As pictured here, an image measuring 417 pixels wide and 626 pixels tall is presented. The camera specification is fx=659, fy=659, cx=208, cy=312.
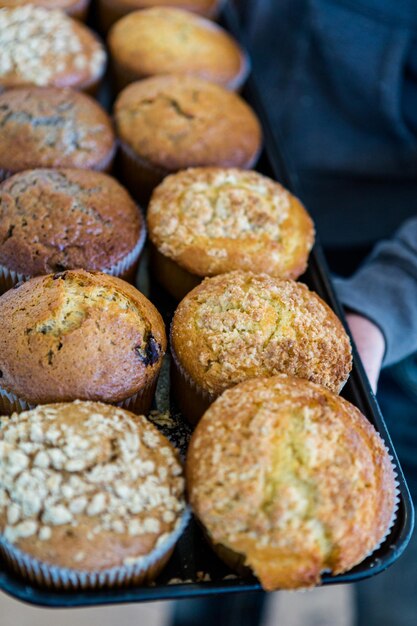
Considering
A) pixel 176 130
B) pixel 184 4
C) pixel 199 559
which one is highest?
pixel 184 4

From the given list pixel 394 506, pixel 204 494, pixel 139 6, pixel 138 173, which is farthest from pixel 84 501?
pixel 139 6

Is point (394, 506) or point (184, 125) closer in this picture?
point (394, 506)

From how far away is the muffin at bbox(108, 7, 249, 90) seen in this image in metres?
2.20

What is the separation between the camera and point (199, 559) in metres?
1.29

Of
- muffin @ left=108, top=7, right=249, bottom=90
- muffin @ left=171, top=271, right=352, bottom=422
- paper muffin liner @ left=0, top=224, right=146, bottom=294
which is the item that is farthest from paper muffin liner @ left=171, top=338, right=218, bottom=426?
muffin @ left=108, top=7, right=249, bottom=90

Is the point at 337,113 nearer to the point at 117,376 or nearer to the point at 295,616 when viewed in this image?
the point at 117,376

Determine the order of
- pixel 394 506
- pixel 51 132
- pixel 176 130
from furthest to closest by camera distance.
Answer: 1. pixel 176 130
2. pixel 51 132
3. pixel 394 506

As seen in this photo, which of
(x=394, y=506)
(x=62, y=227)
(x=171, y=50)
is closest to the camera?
(x=394, y=506)

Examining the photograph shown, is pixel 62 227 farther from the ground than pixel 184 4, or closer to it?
closer to it

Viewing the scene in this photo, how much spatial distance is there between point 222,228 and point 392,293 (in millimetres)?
602

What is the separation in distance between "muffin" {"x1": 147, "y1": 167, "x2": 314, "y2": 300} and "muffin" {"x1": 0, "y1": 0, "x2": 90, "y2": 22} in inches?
34.8

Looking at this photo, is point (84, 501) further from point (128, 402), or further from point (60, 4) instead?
point (60, 4)

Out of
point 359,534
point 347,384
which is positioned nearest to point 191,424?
point 347,384

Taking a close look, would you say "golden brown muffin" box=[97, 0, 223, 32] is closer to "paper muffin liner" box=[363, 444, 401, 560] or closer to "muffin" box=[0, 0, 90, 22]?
"muffin" box=[0, 0, 90, 22]
